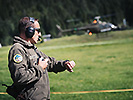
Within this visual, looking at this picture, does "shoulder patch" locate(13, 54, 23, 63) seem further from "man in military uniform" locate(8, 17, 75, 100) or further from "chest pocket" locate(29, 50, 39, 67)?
"chest pocket" locate(29, 50, 39, 67)

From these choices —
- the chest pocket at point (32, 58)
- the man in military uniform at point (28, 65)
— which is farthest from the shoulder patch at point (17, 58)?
the chest pocket at point (32, 58)

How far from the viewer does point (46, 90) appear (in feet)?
11.5

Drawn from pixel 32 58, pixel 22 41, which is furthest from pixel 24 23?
pixel 32 58

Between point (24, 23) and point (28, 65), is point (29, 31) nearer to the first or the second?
point (24, 23)

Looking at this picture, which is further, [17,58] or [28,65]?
[28,65]

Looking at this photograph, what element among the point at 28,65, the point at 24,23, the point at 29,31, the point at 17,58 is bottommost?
the point at 28,65

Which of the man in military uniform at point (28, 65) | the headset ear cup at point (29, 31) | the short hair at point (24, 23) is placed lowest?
the man in military uniform at point (28, 65)

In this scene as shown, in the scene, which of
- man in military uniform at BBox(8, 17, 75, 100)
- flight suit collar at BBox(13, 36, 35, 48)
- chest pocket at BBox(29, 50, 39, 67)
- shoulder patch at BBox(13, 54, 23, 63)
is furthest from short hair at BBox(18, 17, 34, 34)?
shoulder patch at BBox(13, 54, 23, 63)

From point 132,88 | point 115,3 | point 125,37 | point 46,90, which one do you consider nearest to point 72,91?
point 132,88

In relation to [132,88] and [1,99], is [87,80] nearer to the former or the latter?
[132,88]

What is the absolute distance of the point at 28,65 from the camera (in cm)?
338

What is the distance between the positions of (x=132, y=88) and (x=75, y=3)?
115309mm

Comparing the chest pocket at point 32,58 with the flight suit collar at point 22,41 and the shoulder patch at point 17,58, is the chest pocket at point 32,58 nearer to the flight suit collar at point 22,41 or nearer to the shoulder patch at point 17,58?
the flight suit collar at point 22,41

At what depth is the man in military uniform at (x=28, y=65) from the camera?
10.4 feet
